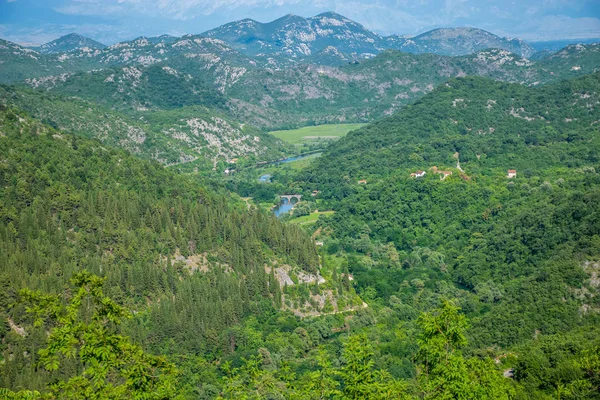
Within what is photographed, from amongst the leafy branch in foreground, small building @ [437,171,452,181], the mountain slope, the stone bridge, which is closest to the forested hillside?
the mountain slope

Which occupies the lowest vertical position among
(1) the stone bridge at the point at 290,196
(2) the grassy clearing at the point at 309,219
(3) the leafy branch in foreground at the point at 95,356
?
(2) the grassy clearing at the point at 309,219

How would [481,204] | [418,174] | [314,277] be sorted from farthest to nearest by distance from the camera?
[418,174] → [481,204] → [314,277]

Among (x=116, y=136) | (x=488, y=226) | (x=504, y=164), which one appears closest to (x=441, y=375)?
(x=488, y=226)

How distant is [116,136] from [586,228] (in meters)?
140

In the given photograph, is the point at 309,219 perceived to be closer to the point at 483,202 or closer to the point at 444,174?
the point at 444,174

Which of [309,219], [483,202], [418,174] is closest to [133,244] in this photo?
[309,219]

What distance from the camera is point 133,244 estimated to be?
88875 mm

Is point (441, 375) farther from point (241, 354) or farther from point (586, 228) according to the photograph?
point (586, 228)

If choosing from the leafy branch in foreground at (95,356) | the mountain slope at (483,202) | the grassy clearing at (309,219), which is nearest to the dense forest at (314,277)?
the leafy branch in foreground at (95,356)

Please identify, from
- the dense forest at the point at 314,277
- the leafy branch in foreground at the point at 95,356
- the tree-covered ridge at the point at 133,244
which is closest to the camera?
the leafy branch in foreground at the point at 95,356

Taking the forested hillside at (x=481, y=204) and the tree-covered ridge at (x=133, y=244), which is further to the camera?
the forested hillside at (x=481, y=204)

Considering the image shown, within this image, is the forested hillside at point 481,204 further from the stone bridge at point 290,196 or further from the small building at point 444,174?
the stone bridge at point 290,196

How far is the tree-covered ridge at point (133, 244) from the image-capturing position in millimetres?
74938

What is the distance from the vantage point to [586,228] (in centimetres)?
8781
